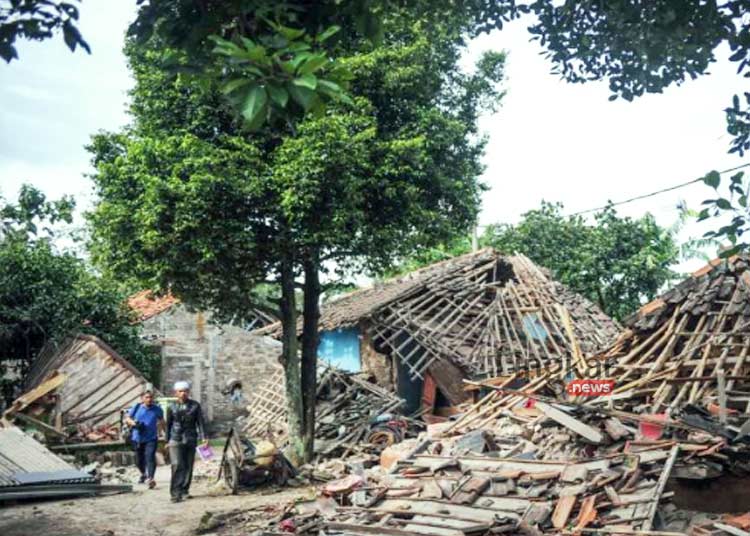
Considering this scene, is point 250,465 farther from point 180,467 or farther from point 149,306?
point 149,306

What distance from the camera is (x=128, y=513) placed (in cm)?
1021

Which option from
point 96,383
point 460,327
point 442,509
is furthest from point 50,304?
point 442,509

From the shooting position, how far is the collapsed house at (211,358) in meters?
23.4

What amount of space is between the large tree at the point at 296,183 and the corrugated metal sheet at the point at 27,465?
11.2 feet

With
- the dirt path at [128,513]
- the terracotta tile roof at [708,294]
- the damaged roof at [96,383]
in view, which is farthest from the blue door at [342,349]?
the terracotta tile roof at [708,294]

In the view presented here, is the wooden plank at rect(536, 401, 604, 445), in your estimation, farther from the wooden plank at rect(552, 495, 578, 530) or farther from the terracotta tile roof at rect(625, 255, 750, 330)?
the terracotta tile roof at rect(625, 255, 750, 330)

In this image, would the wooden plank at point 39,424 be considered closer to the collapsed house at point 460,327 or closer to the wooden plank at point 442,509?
the collapsed house at point 460,327

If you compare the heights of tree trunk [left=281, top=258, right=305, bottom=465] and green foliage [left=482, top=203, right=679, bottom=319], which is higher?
green foliage [left=482, top=203, right=679, bottom=319]

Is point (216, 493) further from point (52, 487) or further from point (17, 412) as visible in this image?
point (17, 412)

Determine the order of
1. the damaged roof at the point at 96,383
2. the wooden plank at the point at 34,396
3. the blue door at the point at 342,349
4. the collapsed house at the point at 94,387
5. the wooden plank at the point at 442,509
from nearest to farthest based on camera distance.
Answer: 1. the wooden plank at the point at 442,509
2. the wooden plank at the point at 34,396
3. the collapsed house at the point at 94,387
4. the damaged roof at the point at 96,383
5. the blue door at the point at 342,349

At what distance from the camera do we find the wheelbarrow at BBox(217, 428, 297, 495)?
39.5 feet

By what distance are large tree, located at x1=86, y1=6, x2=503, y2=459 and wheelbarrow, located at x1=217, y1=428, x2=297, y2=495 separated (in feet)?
7.79

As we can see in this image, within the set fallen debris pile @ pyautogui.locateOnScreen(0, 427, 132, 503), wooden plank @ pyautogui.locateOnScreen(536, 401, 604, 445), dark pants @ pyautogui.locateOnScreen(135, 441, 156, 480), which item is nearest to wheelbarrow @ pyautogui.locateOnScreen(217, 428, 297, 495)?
dark pants @ pyautogui.locateOnScreen(135, 441, 156, 480)

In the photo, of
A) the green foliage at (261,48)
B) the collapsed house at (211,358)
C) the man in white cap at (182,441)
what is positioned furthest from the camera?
the collapsed house at (211,358)
